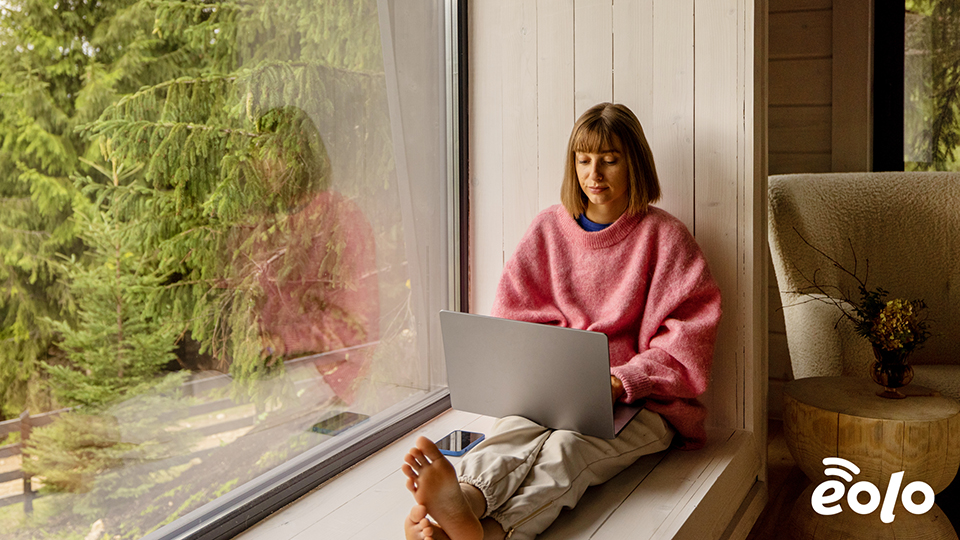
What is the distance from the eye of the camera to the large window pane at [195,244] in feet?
3.17

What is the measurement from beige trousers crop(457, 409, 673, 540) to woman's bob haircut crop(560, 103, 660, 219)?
46 cm

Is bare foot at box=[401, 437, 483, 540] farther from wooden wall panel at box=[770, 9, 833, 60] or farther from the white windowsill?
wooden wall panel at box=[770, 9, 833, 60]

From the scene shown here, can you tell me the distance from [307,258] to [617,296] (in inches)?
25.8

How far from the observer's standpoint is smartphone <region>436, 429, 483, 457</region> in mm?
1479

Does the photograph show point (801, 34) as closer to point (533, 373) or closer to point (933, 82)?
point (933, 82)

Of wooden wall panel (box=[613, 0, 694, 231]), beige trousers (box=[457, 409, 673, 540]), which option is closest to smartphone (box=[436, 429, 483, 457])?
beige trousers (box=[457, 409, 673, 540])

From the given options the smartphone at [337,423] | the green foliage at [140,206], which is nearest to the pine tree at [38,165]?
the green foliage at [140,206]

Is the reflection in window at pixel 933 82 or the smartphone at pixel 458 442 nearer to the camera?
the smartphone at pixel 458 442

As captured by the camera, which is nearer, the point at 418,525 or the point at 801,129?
the point at 418,525

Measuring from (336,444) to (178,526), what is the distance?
15.5 inches

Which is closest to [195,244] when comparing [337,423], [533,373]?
[337,423]

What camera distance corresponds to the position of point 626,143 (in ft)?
4.88

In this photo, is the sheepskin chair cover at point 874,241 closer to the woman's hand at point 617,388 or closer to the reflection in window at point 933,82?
the reflection in window at point 933,82

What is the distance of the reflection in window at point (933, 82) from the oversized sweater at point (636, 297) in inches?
45.2
